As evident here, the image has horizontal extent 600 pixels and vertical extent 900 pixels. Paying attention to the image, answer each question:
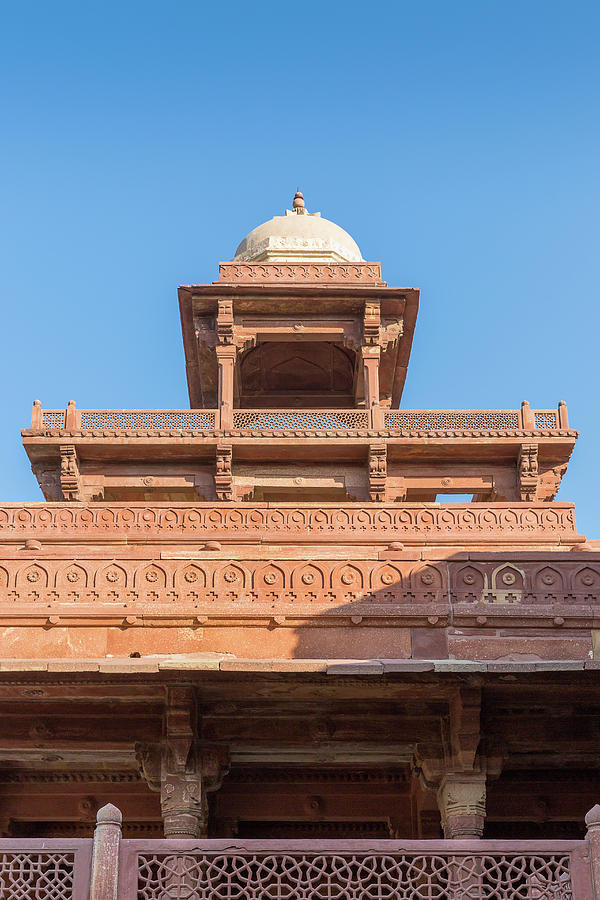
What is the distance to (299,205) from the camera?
2717 centimetres

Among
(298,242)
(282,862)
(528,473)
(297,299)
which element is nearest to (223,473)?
(297,299)

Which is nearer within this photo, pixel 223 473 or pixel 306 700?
pixel 306 700

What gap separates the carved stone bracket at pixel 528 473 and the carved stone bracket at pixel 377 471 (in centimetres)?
244

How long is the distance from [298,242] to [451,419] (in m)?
5.56

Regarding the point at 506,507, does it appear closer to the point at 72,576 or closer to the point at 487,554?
Answer: the point at 487,554

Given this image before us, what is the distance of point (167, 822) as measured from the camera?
10.1 meters

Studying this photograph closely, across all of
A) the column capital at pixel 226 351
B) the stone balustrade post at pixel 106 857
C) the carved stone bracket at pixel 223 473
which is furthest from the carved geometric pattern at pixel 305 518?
the stone balustrade post at pixel 106 857

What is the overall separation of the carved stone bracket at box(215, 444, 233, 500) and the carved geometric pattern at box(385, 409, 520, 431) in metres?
2.93

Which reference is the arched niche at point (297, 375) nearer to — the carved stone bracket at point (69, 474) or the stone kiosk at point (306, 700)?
the carved stone bracket at point (69, 474)

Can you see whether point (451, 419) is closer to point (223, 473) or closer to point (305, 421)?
point (305, 421)

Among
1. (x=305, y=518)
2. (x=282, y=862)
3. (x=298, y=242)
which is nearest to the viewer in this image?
(x=282, y=862)

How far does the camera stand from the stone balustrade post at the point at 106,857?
766 cm

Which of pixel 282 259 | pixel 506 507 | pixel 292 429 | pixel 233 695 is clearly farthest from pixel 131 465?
pixel 233 695

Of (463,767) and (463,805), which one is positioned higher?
(463,767)
